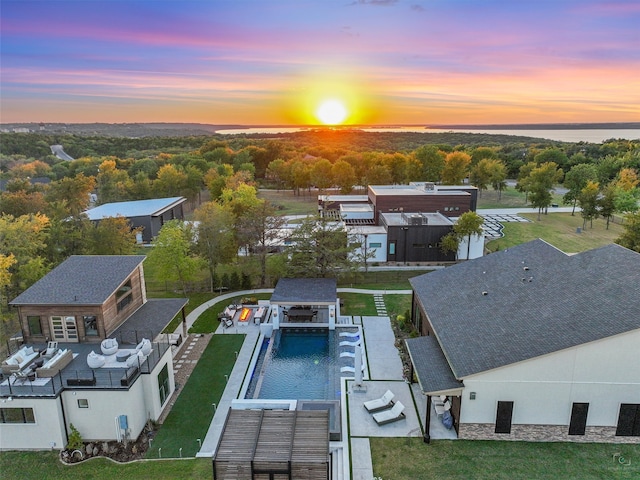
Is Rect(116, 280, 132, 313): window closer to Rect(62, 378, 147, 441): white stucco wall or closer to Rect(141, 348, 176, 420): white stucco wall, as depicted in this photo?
Rect(141, 348, 176, 420): white stucco wall

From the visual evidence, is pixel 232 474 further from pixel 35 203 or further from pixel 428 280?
pixel 35 203

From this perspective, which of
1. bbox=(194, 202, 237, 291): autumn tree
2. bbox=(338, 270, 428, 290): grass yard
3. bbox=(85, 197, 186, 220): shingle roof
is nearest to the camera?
bbox=(194, 202, 237, 291): autumn tree

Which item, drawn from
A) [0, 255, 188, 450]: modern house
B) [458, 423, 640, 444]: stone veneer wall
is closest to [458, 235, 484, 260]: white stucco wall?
[458, 423, 640, 444]: stone veneer wall

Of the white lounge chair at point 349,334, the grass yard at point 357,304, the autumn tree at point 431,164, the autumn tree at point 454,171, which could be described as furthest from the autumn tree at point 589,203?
the white lounge chair at point 349,334

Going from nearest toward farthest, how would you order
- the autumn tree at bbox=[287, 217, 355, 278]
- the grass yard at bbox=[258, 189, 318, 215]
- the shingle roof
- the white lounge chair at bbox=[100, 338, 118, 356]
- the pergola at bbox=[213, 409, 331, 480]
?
the pergola at bbox=[213, 409, 331, 480], the white lounge chair at bbox=[100, 338, 118, 356], the autumn tree at bbox=[287, 217, 355, 278], the shingle roof, the grass yard at bbox=[258, 189, 318, 215]

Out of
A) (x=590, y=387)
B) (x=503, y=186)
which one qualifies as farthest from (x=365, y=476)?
(x=503, y=186)
